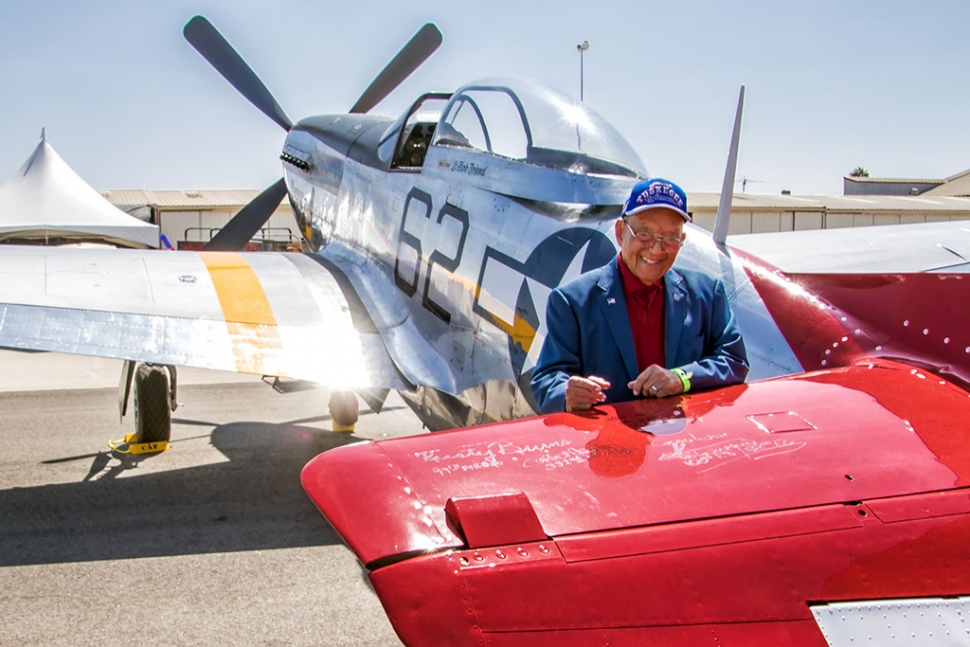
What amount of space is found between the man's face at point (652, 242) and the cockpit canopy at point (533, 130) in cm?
191

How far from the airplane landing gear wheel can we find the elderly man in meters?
6.59

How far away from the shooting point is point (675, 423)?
7.16ft

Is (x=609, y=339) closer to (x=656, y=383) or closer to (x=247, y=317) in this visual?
(x=656, y=383)

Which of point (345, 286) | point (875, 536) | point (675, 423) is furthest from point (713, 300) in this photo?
point (345, 286)

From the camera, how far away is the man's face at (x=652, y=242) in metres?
2.56

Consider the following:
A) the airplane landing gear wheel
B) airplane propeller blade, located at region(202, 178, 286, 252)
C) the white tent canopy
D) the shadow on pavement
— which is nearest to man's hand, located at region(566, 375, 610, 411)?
the shadow on pavement

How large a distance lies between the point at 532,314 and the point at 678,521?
2266 mm

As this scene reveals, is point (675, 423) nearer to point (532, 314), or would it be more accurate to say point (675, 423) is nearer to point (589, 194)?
point (532, 314)

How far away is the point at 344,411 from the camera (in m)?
8.99

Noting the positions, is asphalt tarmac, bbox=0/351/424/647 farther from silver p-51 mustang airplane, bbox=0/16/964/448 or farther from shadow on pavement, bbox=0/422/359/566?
silver p-51 mustang airplane, bbox=0/16/964/448

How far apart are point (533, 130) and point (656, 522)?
137 inches

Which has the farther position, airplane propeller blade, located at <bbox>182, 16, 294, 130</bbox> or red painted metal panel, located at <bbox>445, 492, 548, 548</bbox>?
airplane propeller blade, located at <bbox>182, 16, 294, 130</bbox>

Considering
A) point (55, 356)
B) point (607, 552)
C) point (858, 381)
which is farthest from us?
point (55, 356)

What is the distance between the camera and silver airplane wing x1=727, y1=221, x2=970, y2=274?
10.2 ft
